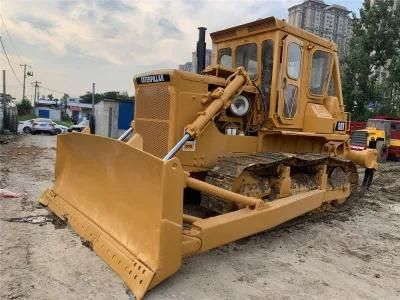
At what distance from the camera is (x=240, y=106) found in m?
5.83

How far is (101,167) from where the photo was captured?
4.68m

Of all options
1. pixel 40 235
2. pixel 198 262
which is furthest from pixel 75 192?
pixel 198 262

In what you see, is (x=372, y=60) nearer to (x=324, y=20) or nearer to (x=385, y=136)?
(x=324, y=20)

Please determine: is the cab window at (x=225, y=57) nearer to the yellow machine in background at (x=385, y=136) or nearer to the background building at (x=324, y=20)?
the background building at (x=324, y=20)

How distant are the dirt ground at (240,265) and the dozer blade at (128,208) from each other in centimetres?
18

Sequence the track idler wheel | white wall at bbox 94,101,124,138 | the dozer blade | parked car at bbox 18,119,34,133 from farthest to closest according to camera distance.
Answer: parked car at bbox 18,119,34,133 → white wall at bbox 94,101,124,138 → the track idler wheel → the dozer blade

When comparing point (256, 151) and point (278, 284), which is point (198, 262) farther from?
point (256, 151)

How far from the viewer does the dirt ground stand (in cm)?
371

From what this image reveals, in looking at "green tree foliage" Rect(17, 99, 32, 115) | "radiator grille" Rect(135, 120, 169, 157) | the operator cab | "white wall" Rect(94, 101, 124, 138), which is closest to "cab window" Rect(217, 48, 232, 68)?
the operator cab

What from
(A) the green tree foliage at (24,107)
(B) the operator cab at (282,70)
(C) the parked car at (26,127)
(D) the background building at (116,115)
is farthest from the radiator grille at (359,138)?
(A) the green tree foliage at (24,107)

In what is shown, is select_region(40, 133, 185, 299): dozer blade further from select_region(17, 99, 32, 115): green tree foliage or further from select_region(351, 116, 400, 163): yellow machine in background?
select_region(17, 99, 32, 115): green tree foliage

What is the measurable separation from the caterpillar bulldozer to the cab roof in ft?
0.05

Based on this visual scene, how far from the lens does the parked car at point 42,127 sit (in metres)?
30.6

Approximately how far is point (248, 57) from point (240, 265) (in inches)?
130
